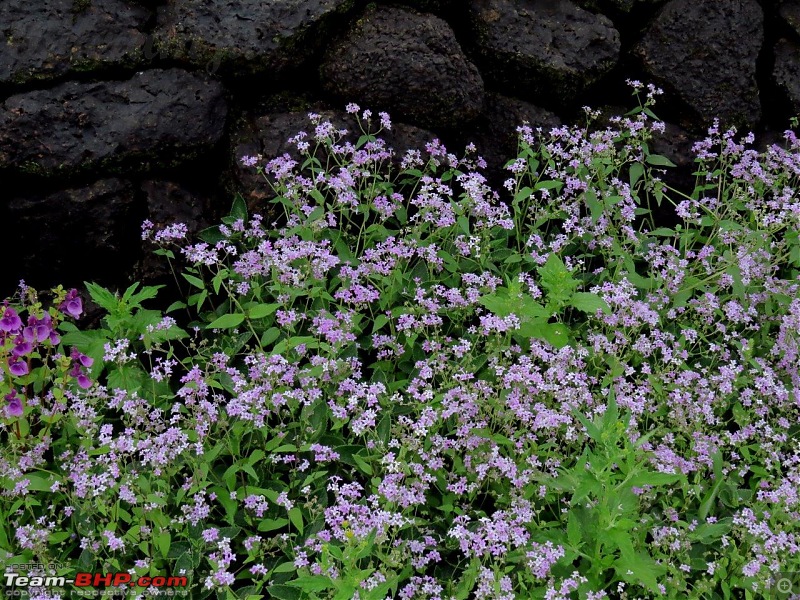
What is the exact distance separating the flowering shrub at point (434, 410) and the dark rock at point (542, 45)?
54 centimetres

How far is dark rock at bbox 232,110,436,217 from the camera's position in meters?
5.61

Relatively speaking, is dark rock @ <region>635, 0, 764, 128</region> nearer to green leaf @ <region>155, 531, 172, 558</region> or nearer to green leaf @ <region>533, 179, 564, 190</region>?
green leaf @ <region>533, 179, 564, 190</region>

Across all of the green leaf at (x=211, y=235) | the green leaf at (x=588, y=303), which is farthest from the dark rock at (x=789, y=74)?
the green leaf at (x=211, y=235)

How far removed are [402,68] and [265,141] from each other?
109cm

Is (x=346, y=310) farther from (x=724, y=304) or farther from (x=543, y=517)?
(x=724, y=304)

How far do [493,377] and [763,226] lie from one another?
7.58 feet

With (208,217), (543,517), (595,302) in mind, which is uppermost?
(595,302)

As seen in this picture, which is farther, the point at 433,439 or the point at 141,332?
the point at 141,332

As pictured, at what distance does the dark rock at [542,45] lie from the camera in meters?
6.21

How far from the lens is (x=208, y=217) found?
5652mm

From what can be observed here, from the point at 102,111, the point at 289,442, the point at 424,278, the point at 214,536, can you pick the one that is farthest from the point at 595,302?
the point at 102,111

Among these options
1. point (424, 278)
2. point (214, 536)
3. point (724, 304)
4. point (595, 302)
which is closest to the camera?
point (214, 536)

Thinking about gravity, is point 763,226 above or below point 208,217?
above

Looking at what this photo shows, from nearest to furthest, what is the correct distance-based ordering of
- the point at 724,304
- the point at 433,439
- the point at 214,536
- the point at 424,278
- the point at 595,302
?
the point at 214,536
the point at 433,439
the point at 595,302
the point at 424,278
the point at 724,304
